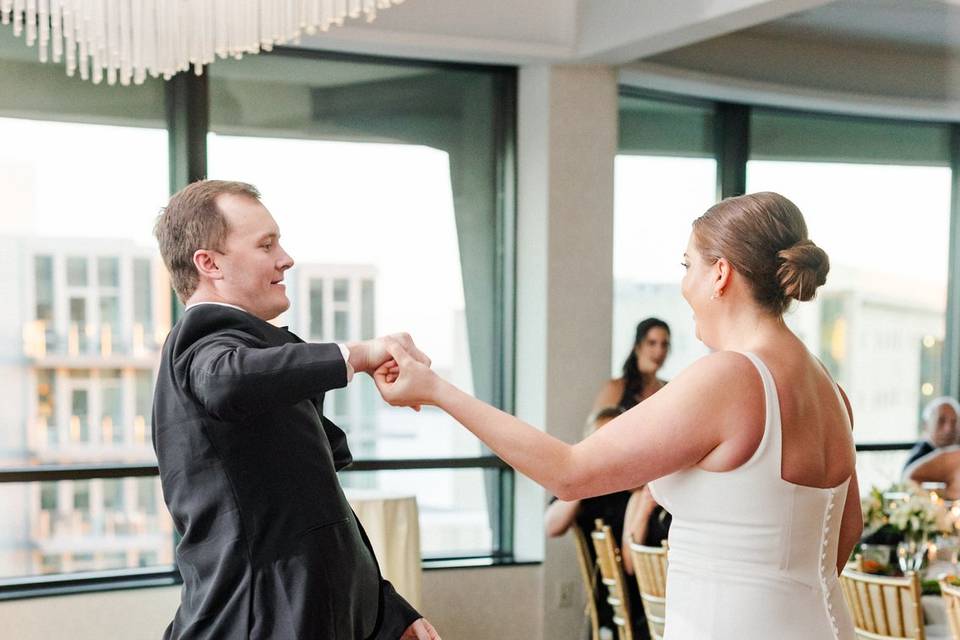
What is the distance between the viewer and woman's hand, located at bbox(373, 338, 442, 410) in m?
2.08

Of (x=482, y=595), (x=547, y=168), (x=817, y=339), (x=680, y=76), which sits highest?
(x=680, y=76)

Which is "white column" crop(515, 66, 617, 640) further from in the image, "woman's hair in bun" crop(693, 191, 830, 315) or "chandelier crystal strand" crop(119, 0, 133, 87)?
"woman's hair in bun" crop(693, 191, 830, 315)

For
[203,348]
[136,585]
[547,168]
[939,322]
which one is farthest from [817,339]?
[203,348]

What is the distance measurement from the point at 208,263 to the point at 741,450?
92cm

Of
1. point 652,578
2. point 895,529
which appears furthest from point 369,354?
point 895,529

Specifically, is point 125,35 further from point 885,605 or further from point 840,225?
point 840,225

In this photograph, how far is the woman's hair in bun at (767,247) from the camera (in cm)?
191

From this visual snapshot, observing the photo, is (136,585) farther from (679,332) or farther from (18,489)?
(679,332)

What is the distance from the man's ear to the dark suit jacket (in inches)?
3.9

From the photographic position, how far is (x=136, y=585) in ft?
16.8

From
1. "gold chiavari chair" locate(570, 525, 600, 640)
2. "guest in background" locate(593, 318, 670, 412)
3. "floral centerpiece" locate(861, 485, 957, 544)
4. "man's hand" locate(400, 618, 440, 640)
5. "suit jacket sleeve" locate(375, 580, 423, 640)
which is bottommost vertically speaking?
"gold chiavari chair" locate(570, 525, 600, 640)

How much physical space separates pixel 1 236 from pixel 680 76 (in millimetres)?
3353

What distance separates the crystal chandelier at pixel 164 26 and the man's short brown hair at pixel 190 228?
444 mm

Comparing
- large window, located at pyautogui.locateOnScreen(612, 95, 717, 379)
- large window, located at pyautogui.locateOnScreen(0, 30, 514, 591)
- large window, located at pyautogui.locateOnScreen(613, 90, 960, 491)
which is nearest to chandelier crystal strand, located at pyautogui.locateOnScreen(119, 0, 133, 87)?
large window, located at pyautogui.locateOnScreen(0, 30, 514, 591)
